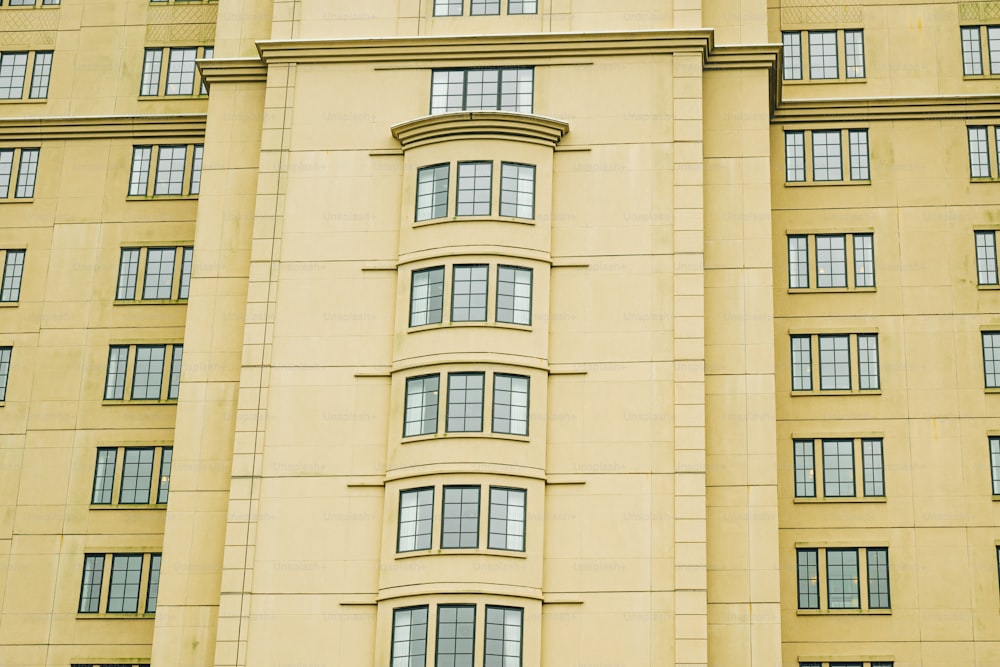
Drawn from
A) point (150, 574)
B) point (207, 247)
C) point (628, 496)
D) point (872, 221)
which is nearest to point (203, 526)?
point (150, 574)

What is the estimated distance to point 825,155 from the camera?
205ft

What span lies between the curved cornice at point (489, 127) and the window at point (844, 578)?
642 inches

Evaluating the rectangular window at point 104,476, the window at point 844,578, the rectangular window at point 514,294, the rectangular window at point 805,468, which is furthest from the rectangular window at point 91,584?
the rectangular window at point 805,468

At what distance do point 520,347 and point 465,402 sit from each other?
8.52 ft

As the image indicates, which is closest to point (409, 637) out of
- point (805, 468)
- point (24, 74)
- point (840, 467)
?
point (805, 468)

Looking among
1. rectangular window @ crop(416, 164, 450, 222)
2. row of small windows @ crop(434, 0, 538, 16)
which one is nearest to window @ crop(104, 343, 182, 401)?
rectangular window @ crop(416, 164, 450, 222)

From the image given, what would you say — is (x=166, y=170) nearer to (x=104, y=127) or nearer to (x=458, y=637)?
(x=104, y=127)

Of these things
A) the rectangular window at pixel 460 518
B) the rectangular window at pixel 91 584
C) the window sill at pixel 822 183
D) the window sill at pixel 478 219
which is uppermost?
the window sill at pixel 822 183

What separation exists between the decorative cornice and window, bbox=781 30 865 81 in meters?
22.1

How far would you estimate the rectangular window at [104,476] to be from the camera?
199 ft

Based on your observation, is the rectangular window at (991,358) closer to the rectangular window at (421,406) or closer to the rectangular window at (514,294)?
the rectangular window at (514,294)

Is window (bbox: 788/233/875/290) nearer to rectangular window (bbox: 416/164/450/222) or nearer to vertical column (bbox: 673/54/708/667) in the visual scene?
vertical column (bbox: 673/54/708/667)

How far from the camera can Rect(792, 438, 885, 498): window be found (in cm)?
5816

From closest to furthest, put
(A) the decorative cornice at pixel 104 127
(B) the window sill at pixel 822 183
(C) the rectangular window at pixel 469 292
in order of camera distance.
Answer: (C) the rectangular window at pixel 469 292 < (B) the window sill at pixel 822 183 < (A) the decorative cornice at pixel 104 127
